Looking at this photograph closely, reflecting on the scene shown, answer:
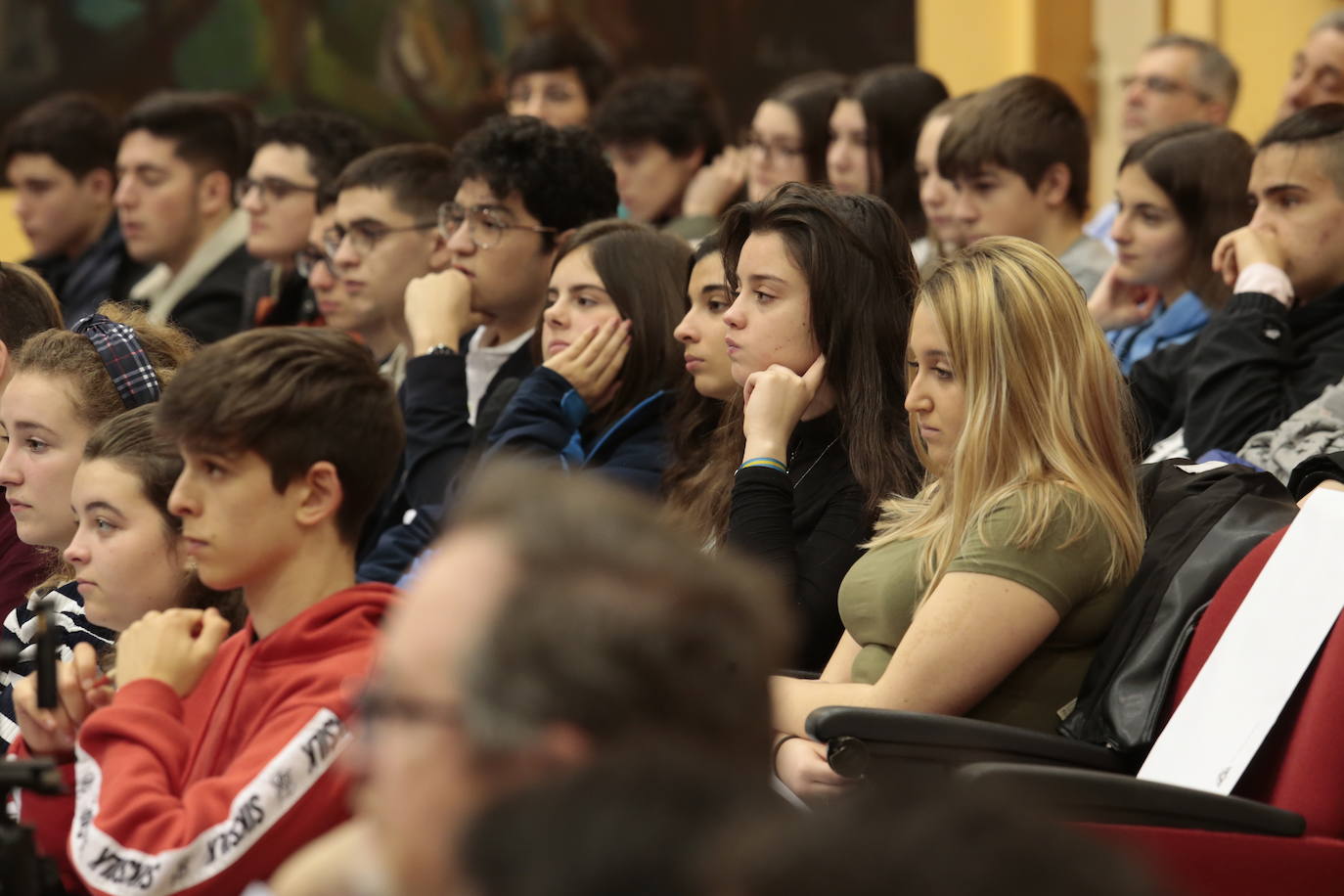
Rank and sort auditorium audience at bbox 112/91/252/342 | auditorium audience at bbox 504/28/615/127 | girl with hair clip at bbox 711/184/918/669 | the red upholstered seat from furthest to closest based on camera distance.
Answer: auditorium audience at bbox 504/28/615/127
auditorium audience at bbox 112/91/252/342
girl with hair clip at bbox 711/184/918/669
the red upholstered seat

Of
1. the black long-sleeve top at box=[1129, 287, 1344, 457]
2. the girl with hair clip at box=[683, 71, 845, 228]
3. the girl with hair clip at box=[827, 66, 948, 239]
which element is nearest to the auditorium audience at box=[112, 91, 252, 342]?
the girl with hair clip at box=[683, 71, 845, 228]

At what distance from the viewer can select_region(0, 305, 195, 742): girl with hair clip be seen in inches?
114

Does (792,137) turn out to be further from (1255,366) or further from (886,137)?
(1255,366)

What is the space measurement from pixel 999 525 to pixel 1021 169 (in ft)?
7.65

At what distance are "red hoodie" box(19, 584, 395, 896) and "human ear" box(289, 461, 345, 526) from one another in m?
0.11

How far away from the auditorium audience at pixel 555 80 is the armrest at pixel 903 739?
4533 mm

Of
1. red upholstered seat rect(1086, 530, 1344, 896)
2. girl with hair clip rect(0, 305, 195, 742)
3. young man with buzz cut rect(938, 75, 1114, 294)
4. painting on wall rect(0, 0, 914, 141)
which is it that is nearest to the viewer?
red upholstered seat rect(1086, 530, 1344, 896)

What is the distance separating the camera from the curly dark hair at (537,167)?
440 cm

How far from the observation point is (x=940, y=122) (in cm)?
514

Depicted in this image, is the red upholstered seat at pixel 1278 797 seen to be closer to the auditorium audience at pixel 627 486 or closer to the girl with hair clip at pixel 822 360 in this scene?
the auditorium audience at pixel 627 486

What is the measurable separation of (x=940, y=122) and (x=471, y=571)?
13.9 feet

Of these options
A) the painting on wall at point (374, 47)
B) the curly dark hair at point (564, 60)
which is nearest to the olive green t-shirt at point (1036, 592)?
the curly dark hair at point (564, 60)

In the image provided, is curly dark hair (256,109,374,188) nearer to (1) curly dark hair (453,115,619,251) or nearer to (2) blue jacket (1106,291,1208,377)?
(1) curly dark hair (453,115,619,251)

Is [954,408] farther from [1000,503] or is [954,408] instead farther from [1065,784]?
[1065,784]
